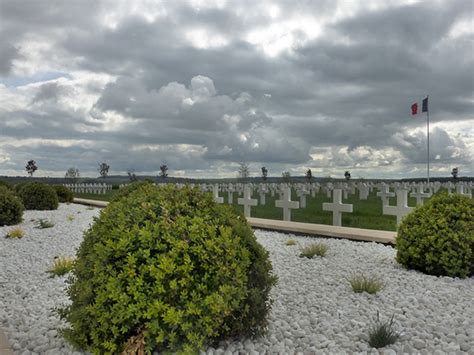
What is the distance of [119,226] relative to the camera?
3.59m

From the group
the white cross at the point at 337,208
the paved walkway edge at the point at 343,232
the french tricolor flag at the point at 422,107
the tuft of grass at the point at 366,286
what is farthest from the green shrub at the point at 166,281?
the french tricolor flag at the point at 422,107

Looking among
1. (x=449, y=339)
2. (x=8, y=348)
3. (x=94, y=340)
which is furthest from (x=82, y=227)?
(x=449, y=339)

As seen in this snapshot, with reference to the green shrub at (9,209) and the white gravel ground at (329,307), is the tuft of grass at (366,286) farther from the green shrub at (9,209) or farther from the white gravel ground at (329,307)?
the green shrub at (9,209)

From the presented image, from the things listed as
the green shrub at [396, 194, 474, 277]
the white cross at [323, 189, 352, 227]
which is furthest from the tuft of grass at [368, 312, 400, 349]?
the white cross at [323, 189, 352, 227]

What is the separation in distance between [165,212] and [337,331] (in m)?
1.95

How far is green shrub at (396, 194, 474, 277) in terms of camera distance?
20.1 ft

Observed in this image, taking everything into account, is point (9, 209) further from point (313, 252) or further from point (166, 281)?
point (166, 281)

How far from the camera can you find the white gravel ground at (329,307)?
13.0ft

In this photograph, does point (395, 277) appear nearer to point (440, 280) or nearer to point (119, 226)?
point (440, 280)

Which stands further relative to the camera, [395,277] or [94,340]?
[395,277]

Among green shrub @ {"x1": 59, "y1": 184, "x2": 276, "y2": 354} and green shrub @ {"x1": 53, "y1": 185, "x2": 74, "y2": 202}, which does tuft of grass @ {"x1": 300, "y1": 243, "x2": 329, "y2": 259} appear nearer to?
green shrub @ {"x1": 59, "y1": 184, "x2": 276, "y2": 354}

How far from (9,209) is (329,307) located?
34.4ft

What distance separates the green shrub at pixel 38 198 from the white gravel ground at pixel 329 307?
914 centimetres

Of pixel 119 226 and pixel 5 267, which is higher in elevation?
pixel 119 226
